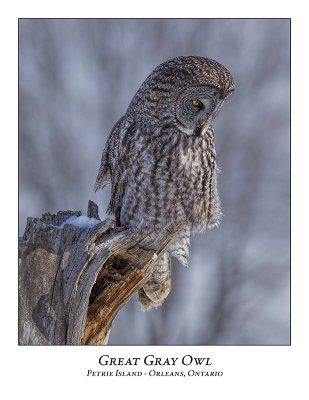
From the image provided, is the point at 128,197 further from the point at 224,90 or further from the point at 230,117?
the point at 230,117

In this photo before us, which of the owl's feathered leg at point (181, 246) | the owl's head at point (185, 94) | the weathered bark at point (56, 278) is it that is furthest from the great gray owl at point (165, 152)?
the weathered bark at point (56, 278)

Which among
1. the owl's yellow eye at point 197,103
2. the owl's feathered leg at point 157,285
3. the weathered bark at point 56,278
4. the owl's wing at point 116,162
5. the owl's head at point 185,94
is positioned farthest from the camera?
the owl's feathered leg at point 157,285

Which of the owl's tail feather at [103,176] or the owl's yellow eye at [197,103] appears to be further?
the owl's tail feather at [103,176]

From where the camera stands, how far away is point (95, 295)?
3.66 meters

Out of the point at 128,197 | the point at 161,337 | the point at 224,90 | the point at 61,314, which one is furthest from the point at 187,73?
the point at 161,337

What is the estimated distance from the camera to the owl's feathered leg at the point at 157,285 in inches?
176

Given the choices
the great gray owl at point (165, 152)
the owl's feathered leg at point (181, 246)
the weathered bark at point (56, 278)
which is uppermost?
the great gray owl at point (165, 152)

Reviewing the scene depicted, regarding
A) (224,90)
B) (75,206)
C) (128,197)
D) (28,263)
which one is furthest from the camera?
(75,206)

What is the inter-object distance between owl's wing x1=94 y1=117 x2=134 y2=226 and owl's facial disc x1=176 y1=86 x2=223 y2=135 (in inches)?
12.8

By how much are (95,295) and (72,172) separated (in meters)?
3.57

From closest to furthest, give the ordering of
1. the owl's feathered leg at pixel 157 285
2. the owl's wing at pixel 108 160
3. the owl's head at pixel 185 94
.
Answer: the owl's head at pixel 185 94, the owl's wing at pixel 108 160, the owl's feathered leg at pixel 157 285

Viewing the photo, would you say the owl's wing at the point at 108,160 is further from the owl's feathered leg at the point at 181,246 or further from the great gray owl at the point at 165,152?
the owl's feathered leg at the point at 181,246
